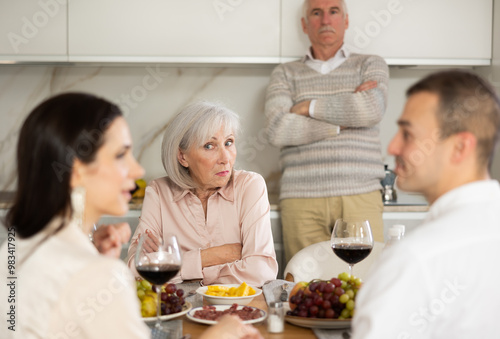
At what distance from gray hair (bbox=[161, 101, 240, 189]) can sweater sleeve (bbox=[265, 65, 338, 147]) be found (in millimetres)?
819

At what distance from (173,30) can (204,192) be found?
4.60 ft

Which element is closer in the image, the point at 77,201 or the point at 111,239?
the point at 77,201

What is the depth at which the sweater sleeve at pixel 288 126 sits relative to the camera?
3.26 meters

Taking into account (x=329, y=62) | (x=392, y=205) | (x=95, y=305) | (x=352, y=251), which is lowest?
(x=392, y=205)

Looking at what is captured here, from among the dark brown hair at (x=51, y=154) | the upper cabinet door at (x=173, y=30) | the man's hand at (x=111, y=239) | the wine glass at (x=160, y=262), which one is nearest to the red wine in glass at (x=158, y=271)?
the wine glass at (x=160, y=262)

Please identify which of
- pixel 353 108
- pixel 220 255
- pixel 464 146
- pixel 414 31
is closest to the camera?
pixel 464 146

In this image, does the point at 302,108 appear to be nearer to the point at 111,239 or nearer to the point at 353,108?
the point at 353,108

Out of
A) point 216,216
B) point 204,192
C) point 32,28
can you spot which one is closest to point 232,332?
point 216,216

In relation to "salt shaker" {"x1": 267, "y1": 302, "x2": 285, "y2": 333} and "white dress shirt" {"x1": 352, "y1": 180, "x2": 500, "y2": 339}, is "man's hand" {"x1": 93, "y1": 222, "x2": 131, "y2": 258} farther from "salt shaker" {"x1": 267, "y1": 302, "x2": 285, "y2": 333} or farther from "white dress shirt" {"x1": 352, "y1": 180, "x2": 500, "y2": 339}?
"white dress shirt" {"x1": 352, "y1": 180, "x2": 500, "y2": 339}

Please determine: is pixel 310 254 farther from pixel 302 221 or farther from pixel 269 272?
pixel 302 221

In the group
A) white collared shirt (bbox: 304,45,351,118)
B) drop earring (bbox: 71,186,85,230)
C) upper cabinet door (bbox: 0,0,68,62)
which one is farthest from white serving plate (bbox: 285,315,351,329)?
upper cabinet door (bbox: 0,0,68,62)

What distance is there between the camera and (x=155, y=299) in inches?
61.3

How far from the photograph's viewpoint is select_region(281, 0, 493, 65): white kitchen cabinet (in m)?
3.58

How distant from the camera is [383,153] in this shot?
4.05 meters
